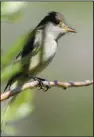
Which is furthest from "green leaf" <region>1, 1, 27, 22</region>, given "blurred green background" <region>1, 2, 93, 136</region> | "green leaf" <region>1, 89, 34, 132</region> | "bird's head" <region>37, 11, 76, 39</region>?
"blurred green background" <region>1, 2, 93, 136</region>

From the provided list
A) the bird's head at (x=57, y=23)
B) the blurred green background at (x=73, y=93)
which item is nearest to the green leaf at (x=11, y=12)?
the bird's head at (x=57, y=23)

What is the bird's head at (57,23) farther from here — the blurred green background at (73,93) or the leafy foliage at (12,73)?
the blurred green background at (73,93)

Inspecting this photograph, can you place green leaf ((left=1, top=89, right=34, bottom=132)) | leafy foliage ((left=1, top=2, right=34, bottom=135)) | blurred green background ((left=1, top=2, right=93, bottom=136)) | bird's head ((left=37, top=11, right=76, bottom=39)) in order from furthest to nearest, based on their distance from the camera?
1. blurred green background ((left=1, top=2, right=93, bottom=136))
2. bird's head ((left=37, top=11, right=76, bottom=39))
3. green leaf ((left=1, top=89, right=34, bottom=132))
4. leafy foliage ((left=1, top=2, right=34, bottom=135))

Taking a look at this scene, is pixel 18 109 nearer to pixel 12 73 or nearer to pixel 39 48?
pixel 12 73

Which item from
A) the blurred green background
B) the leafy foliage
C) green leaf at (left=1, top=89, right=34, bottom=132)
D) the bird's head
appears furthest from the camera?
the blurred green background

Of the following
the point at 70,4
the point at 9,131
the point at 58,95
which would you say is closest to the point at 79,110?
the point at 58,95

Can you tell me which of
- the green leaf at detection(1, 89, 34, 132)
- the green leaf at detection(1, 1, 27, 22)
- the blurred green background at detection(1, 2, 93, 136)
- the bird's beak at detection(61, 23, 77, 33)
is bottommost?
the blurred green background at detection(1, 2, 93, 136)

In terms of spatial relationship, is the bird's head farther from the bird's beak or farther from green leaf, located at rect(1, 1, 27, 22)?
green leaf, located at rect(1, 1, 27, 22)

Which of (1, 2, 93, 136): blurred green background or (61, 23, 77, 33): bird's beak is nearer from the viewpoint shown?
(61, 23, 77, 33): bird's beak

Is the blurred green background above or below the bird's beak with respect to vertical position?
below
